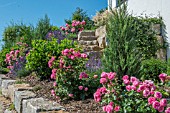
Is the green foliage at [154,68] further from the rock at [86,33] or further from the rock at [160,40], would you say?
the rock at [86,33]

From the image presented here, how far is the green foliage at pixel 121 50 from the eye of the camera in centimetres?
494

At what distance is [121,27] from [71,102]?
1.53m

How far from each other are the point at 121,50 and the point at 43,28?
7.03m

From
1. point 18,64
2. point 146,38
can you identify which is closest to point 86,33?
point 146,38

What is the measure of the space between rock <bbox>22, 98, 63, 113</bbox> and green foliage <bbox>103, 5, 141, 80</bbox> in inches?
49.1

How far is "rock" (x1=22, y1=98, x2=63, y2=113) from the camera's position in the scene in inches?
156

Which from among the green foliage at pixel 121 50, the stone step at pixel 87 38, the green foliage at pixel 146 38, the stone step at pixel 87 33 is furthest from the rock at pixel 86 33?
the green foliage at pixel 121 50

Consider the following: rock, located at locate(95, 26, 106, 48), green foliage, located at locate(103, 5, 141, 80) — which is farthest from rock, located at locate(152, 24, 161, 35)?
green foliage, located at locate(103, 5, 141, 80)

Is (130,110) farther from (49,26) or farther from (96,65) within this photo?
(49,26)

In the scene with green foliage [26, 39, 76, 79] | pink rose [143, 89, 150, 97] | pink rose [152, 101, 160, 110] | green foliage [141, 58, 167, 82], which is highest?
green foliage [26, 39, 76, 79]

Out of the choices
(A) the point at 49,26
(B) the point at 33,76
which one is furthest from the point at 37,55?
(A) the point at 49,26

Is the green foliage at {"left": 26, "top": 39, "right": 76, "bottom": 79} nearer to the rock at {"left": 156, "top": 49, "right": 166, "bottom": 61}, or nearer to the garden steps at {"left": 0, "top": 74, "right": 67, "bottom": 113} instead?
the garden steps at {"left": 0, "top": 74, "right": 67, "bottom": 113}

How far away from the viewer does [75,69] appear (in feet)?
16.5

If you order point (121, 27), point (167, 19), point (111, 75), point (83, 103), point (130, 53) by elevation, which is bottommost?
point (83, 103)
